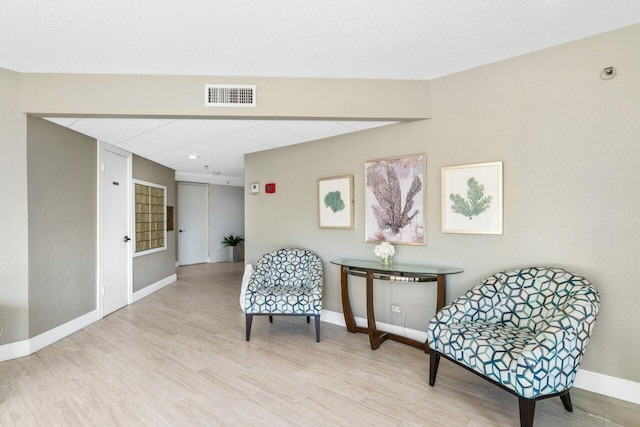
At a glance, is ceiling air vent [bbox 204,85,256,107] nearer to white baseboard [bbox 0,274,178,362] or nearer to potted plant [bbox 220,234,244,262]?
white baseboard [bbox 0,274,178,362]

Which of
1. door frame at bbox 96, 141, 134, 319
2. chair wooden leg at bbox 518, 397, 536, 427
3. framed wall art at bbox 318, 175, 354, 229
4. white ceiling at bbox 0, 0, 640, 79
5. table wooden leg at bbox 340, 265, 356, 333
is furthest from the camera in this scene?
door frame at bbox 96, 141, 134, 319

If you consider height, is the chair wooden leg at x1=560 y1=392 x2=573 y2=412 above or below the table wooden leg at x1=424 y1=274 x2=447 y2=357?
below

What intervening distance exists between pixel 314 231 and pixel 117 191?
9.23ft

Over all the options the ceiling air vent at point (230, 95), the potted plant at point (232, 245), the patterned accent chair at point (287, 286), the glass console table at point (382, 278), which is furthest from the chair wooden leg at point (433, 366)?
the potted plant at point (232, 245)

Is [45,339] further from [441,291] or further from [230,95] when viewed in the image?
[441,291]

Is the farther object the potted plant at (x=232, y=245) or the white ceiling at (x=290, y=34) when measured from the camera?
the potted plant at (x=232, y=245)

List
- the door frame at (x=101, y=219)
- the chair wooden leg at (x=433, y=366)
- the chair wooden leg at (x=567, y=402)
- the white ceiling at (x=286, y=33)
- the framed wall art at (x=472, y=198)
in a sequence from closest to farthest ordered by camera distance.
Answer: the white ceiling at (x=286, y=33)
the chair wooden leg at (x=567, y=402)
the chair wooden leg at (x=433, y=366)
the framed wall art at (x=472, y=198)
the door frame at (x=101, y=219)

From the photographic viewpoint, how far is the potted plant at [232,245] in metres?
8.77

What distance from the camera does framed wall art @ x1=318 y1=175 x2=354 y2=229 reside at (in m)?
3.64

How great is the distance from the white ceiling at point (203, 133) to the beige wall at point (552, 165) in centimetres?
72

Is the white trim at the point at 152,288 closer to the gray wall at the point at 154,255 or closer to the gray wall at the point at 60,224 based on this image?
the gray wall at the point at 154,255

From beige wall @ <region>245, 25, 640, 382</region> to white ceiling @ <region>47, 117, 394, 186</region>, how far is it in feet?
2.36

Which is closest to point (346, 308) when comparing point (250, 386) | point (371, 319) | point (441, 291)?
point (371, 319)

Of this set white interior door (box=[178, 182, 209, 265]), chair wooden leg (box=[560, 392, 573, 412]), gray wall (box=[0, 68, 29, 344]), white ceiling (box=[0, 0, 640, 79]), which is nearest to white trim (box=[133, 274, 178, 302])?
white interior door (box=[178, 182, 209, 265])
